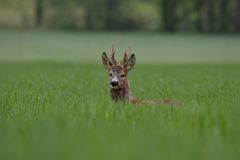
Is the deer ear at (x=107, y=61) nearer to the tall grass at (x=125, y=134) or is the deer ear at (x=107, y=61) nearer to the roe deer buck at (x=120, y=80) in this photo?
the roe deer buck at (x=120, y=80)

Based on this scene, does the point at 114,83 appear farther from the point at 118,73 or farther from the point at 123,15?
the point at 123,15

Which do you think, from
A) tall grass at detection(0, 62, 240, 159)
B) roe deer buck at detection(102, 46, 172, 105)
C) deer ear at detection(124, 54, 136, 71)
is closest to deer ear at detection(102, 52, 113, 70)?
roe deer buck at detection(102, 46, 172, 105)

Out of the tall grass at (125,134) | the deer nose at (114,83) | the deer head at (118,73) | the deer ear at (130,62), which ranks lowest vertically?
the tall grass at (125,134)

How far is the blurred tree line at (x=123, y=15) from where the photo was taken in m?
48.3

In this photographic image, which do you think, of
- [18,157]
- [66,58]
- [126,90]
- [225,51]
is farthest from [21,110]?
[225,51]

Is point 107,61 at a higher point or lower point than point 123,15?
lower

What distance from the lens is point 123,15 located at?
51.7 metres

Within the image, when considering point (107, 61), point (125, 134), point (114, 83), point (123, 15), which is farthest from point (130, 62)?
point (123, 15)

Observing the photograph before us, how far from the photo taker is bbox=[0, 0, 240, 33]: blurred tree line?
48.3m

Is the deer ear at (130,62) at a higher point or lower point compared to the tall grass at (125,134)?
higher

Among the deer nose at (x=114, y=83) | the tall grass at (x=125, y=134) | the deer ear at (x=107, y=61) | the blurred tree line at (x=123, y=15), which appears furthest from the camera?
the blurred tree line at (x=123, y=15)

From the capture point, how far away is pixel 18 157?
11.5ft

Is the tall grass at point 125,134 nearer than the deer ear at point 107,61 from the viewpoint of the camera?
Yes

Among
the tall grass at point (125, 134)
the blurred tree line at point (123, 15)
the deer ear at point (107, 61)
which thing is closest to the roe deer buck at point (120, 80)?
the deer ear at point (107, 61)
